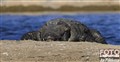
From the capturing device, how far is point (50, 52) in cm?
1290

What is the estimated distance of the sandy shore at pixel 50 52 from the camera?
40.8 feet

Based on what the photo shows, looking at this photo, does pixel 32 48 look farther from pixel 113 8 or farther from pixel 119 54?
pixel 113 8

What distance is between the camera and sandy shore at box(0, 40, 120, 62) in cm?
1243

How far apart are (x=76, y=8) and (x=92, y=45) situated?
43.2 metres
